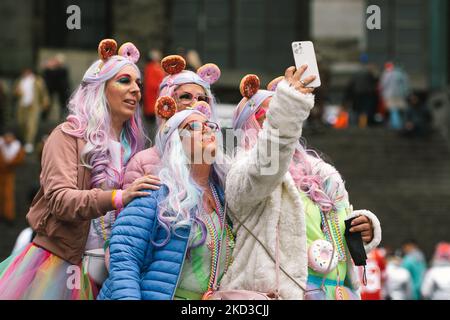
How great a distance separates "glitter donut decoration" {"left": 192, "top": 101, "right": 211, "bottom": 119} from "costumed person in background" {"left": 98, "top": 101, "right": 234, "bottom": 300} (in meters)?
0.10

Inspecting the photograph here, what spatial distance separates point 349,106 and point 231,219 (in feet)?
70.1

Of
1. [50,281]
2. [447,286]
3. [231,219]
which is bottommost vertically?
[447,286]

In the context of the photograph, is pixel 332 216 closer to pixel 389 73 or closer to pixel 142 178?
pixel 142 178

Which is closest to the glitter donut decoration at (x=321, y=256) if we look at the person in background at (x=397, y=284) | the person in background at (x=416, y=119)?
the person in background at (x=397, y=284)

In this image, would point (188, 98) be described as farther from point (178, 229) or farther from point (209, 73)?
point (178, 229)

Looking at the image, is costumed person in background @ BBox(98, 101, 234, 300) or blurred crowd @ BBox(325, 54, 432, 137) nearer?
costumed person in background @ BBox(98, 101, 234, 300)

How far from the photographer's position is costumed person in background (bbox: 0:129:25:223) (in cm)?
2045

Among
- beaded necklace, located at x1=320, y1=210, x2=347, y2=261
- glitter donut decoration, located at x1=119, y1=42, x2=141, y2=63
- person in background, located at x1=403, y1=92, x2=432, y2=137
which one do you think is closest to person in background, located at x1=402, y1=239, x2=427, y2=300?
person in background, located at x1=403, y1=92, x2=432, y2=137

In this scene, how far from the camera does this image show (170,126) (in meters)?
6.37

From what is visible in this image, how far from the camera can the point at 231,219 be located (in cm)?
629

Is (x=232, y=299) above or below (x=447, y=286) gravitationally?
above

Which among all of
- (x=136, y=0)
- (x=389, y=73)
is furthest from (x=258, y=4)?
(x=389, y=73)

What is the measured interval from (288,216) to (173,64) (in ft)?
4.87

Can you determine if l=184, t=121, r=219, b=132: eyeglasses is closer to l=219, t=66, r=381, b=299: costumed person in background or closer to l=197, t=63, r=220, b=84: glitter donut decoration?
l=219, t=66, r=381, b=299: costumed person in background
